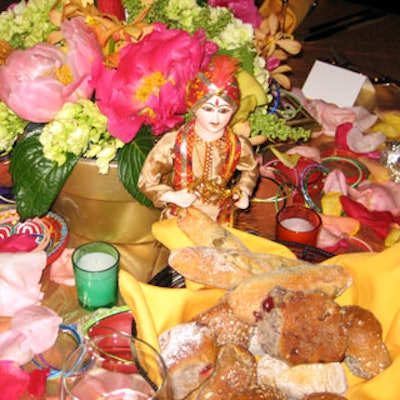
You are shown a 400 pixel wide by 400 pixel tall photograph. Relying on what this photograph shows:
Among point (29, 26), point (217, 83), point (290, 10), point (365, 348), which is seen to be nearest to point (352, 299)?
point (365, 348)

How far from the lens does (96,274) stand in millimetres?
771

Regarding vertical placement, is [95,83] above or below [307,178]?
above

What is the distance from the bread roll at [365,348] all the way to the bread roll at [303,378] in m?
0.03

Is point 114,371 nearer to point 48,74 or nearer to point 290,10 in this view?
point 48,74

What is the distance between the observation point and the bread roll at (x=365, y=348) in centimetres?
67

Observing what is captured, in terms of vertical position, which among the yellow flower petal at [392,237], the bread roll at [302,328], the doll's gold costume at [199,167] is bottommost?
the yellow flower petal at [392,237]

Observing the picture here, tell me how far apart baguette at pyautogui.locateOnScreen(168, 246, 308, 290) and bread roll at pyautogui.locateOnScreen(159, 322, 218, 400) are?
0.07m

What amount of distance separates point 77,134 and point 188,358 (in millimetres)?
306

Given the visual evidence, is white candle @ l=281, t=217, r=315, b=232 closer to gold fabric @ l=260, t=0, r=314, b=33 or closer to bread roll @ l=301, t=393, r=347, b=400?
bread roll @ l=301, t=393, r=347, b=400

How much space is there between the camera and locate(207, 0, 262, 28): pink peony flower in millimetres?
931

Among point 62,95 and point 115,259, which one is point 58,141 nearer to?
Answer: point 62,95

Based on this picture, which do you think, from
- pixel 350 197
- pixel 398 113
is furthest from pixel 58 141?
pixel 398 113

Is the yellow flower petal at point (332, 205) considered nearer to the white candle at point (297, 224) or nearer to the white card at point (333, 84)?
the white candle at point (297, 224)

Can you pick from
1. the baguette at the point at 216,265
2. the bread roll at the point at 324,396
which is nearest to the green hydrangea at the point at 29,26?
the baguette at the point at 216,265
